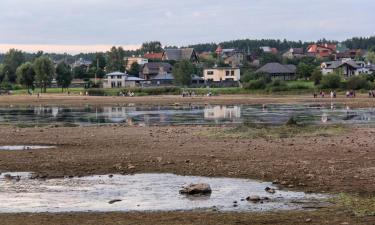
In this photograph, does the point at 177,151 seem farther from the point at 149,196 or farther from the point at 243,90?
the point at 243,90

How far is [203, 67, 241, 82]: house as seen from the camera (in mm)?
153500

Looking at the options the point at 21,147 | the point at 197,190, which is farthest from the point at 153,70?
the point at 197,190

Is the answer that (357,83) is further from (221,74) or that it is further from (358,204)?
(358,204)

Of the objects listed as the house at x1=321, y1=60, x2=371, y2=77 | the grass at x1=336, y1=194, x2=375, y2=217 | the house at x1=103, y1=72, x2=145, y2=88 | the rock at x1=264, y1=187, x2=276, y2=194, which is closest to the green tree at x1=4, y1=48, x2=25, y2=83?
the house at x1=103, y1=72, x2=145, y2=88

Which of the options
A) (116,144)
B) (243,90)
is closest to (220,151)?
(116,144)

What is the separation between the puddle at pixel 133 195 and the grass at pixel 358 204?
633 millimetres

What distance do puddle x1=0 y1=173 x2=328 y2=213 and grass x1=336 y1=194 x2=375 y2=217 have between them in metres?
0.63

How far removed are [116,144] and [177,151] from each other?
4788 millimetres

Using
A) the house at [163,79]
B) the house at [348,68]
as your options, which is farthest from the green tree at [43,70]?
the house at [348,68]

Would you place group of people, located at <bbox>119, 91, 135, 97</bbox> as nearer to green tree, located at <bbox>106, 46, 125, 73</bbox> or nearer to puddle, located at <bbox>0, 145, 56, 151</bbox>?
green tree, located at <bbox>106, 46, 125, 73</bbox>

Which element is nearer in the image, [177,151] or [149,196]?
[149,196]

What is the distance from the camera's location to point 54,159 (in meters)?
23.0

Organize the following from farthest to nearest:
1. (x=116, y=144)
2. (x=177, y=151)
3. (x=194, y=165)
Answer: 1. (x=116, y=144)
2. (x=177, y=151)
3. (x=194, y=165)

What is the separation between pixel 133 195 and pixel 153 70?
146 metres
